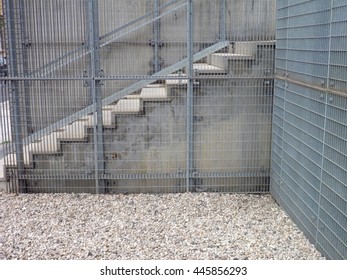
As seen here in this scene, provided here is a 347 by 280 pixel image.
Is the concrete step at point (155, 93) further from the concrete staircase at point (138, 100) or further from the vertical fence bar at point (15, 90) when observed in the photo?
the vertical fence bar at point (15, 90)

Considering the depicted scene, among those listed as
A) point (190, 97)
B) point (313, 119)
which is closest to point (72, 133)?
point (190, 97)

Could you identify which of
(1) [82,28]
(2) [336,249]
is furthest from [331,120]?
(1) [82,28]

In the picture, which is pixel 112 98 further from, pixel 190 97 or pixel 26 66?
pixel 26 66

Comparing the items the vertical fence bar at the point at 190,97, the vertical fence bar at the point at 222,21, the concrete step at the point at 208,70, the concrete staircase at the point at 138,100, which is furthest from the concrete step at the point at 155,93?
the vertical fence bar at the point at 222,21

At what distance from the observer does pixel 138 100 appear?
627 centimetres

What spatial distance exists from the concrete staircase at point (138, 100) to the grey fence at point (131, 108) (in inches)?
0.5

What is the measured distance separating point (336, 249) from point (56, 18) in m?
4.58

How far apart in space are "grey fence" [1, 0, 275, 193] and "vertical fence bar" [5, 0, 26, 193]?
0.01 metres

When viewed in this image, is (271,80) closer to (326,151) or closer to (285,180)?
(285,180)

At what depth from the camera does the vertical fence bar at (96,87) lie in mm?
5926

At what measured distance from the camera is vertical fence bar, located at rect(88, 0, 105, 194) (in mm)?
5926

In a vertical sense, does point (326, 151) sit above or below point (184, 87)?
below

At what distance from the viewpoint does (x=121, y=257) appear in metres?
4.48

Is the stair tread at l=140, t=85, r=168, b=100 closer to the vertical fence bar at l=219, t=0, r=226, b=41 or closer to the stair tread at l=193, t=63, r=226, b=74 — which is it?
the stair tread at l=193, t=63, r=226, b=74
